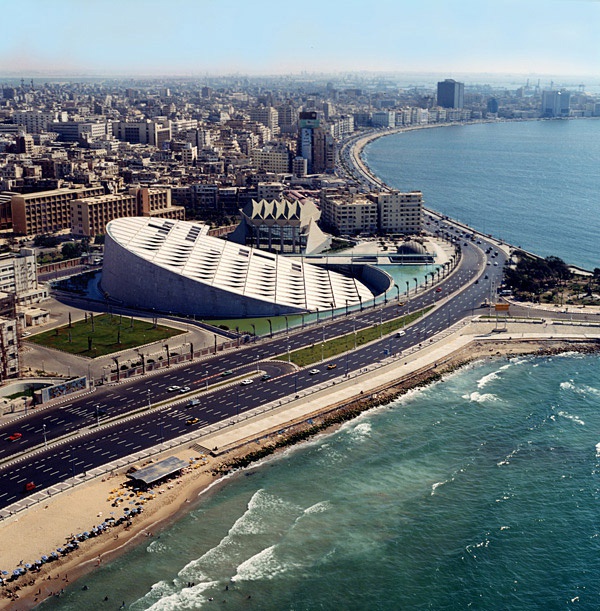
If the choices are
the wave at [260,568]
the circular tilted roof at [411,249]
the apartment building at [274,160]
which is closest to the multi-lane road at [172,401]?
the wave at [260,568]

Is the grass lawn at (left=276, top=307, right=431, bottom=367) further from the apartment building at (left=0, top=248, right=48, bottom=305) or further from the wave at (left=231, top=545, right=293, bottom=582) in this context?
the apartment building at (left=0, top=248, right=48, bottom=305)

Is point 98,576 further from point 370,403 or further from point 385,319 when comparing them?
point 385,319

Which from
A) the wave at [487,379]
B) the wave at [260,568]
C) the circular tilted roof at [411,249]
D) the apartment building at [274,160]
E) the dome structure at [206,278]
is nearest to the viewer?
the wave at [260,568]

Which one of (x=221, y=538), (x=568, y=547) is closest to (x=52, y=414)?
(x=221, y=538)

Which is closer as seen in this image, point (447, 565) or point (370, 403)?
point (447, 565)

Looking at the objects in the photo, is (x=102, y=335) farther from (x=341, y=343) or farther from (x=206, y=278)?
(x=341, y=343)

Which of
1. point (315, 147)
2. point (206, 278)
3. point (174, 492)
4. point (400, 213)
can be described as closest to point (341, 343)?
point (206, 278)

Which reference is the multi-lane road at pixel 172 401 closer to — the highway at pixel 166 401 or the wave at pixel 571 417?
the highway at pixel 166 401
